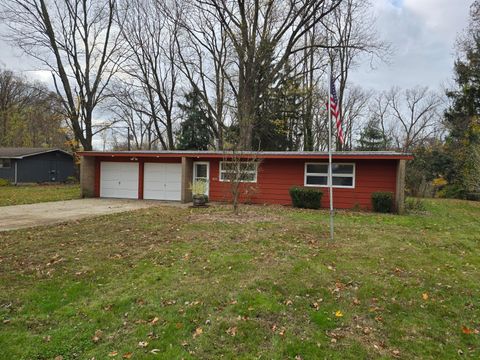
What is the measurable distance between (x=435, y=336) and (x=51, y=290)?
178 inches

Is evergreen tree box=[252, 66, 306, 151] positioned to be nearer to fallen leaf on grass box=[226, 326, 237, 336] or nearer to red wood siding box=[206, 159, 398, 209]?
red wood siding box=[206, 159, 398, 209]

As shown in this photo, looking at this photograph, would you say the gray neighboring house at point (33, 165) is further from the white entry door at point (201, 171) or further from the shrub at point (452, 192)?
the shrub at point (452, 192)

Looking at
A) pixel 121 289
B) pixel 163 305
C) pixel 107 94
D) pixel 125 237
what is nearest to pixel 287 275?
pixel 163 305

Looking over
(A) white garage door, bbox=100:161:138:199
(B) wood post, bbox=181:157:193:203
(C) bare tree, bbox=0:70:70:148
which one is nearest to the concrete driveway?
(B) wood post, bbox=181:157:193:203

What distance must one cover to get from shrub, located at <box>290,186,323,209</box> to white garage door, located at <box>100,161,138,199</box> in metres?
8.16

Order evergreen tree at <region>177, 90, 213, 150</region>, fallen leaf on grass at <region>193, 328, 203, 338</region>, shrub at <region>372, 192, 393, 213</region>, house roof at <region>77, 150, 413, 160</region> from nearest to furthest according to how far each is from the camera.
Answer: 1. fallen leaf on grass at <region>193, 328, 203, 338</region>
2. house roof at <region>77, 150, 413, 160</region>
3. shrub at <region>372, 192, 393, 213</region>
4. evergreen tree at <region>177, 90, 213, 150</region>

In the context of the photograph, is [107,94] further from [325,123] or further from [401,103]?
[401,103]

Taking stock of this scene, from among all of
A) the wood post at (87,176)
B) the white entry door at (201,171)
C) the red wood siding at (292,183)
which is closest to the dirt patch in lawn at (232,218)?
the red wood siding at (292,183)

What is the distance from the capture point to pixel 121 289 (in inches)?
170

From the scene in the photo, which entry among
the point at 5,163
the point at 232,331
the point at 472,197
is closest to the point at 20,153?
the point at 5,163

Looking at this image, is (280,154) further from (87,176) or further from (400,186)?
(87,176)

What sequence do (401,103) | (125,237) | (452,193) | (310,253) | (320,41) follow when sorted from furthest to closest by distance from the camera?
(401,103) → (320,41) → (452,193) → (125,237) → (310,253)

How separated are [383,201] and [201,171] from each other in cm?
792

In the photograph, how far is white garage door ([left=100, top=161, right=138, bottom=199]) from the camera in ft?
53.5
